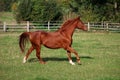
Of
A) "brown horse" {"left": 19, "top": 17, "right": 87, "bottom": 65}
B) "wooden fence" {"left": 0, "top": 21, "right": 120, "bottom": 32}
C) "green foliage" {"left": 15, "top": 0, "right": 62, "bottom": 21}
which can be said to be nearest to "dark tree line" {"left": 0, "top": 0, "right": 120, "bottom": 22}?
"green foliage" {"left": 15, "top": 0, "right": 62, "bottom": 21}

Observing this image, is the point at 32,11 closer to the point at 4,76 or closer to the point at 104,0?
the point at 104,0

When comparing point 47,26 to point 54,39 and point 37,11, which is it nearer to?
point 37,11

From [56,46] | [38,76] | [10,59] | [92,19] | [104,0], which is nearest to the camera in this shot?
[38,76]

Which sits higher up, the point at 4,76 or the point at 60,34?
the point at 60,34

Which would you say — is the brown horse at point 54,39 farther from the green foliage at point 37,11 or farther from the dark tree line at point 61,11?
the green foliage at point 37,11

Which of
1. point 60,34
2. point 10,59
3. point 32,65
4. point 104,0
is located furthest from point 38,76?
point 104,0

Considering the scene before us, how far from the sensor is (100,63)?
13.0 metres

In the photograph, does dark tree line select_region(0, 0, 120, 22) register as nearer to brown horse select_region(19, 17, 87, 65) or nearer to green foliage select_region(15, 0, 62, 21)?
green foliage select_region(15, 0, 62, 21)

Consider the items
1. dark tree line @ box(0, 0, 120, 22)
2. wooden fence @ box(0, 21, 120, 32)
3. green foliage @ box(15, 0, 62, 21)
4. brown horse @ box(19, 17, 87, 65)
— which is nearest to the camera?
Result: brown horse @ box(19, 17, 87, 65)

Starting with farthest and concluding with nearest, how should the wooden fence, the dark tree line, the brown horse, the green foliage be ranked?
the dark tree line < the green foliage < the wooden fence < the brown horse

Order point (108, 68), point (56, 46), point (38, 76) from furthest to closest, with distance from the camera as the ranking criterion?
1. point (56, 46)
2. point (108, 68)
3. point (38, 76)

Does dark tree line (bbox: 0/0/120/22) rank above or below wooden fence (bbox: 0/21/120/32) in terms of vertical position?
above

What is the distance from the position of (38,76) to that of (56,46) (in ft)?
10.6

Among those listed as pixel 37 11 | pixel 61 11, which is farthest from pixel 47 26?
pixel 61 11
